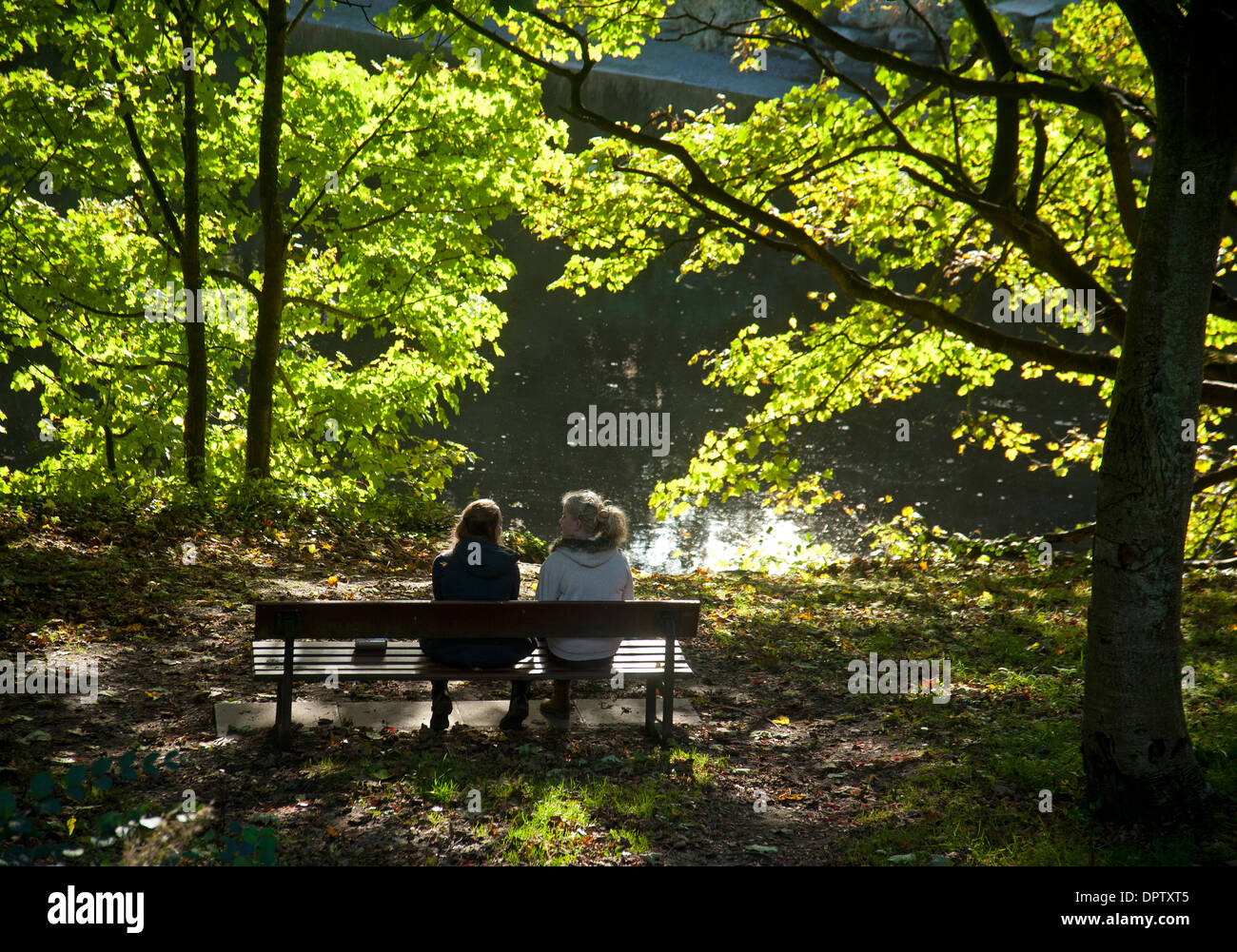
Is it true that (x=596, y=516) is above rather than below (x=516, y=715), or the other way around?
above

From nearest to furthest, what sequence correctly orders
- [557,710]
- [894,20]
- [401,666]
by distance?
1. [401,666]
2. [557,710]
3. [894,20]

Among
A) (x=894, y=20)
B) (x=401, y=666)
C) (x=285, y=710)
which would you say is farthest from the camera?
(x=894, y=20)

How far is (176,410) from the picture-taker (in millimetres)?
15227

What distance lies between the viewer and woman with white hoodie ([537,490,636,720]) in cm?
553

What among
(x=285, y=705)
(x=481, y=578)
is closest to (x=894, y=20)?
(x=481, y=578)

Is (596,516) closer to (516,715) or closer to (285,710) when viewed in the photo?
(516,715)

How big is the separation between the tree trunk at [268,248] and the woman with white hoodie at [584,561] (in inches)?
302

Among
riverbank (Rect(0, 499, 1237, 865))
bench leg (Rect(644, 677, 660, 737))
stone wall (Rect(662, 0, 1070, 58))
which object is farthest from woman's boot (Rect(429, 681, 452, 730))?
stone wall (Rect(662, 0, 1070, 58))

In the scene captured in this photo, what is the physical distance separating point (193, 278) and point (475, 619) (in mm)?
9423

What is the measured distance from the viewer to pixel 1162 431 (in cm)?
419

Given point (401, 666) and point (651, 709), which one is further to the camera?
point (651, 709)

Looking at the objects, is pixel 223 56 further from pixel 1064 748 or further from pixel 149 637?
pixel 1064 748

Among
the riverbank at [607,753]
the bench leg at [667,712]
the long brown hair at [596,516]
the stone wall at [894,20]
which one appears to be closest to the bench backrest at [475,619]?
the bench leg at [667,712]

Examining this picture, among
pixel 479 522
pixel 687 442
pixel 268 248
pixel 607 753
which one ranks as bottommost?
pixel 607 753
